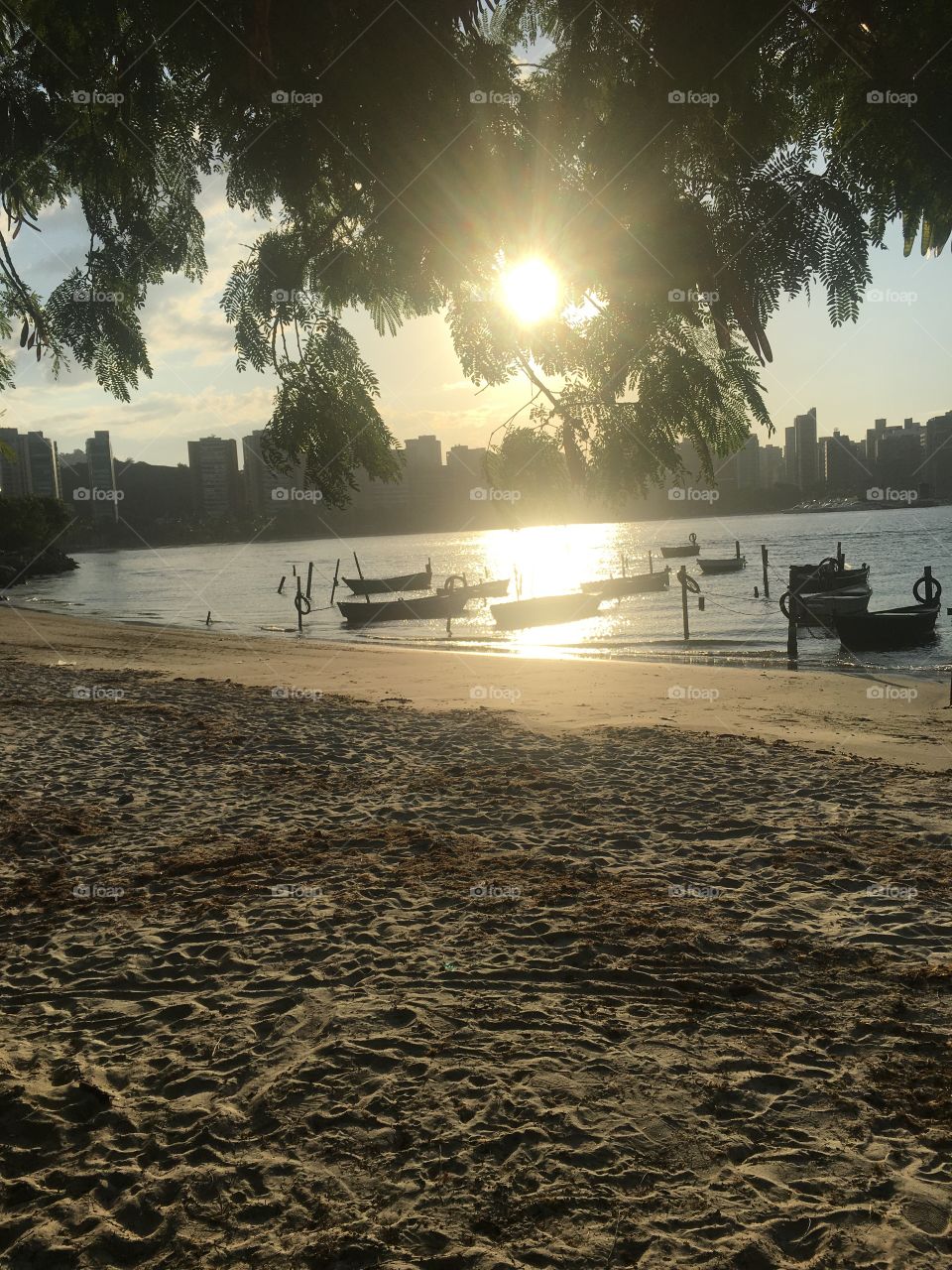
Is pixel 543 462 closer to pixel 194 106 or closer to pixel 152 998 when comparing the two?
pixel 194 106

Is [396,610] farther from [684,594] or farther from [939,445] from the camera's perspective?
[939,445]

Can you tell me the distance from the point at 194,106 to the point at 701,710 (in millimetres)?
11224

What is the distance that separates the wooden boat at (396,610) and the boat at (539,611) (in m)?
2.78

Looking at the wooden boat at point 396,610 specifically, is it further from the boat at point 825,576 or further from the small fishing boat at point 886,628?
the small fishing boat at point 886,628

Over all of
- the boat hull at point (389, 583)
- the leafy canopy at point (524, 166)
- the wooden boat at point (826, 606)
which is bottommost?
the wooden boat at point (826, 606)

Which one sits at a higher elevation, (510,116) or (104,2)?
(104,2)

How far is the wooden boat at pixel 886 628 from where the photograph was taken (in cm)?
2611

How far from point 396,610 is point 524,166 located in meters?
42.1

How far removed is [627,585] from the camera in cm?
5597

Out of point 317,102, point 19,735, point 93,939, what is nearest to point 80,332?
point 317,102

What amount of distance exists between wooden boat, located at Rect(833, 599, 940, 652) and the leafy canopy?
79.9 ft

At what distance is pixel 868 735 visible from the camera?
11.5 meters

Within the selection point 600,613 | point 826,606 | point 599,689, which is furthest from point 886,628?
point 600,613

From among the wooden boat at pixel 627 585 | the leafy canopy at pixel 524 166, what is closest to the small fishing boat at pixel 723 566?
the wooden boat at pixel 627 585
